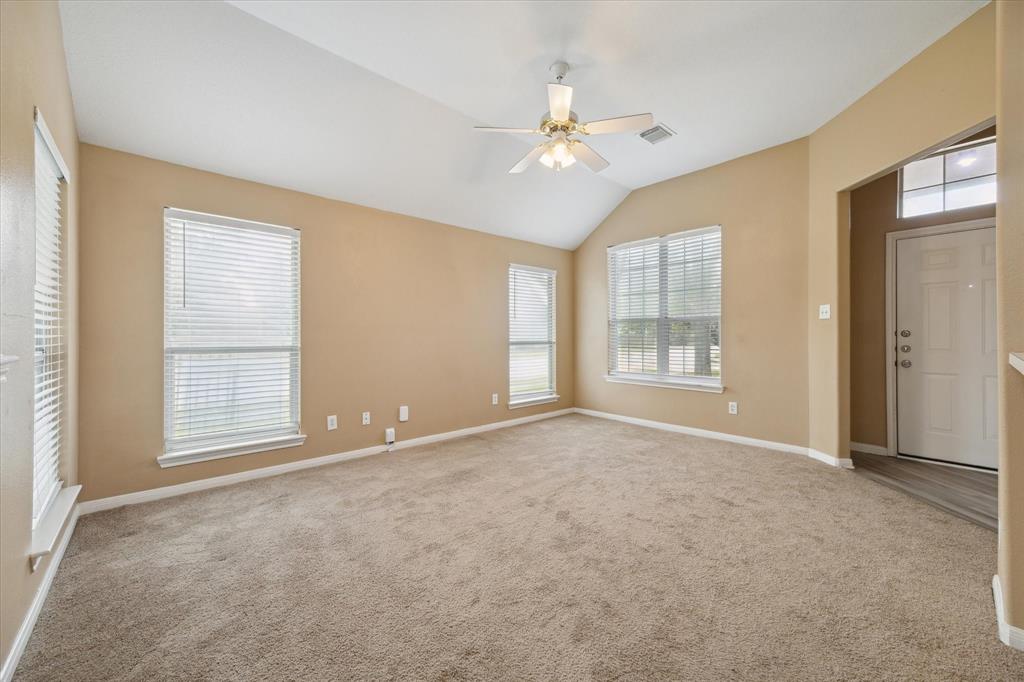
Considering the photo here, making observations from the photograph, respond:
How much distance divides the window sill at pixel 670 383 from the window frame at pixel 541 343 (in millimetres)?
773

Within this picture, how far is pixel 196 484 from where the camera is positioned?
3195 mm

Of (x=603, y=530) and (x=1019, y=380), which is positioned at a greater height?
(x=1019, y=380)

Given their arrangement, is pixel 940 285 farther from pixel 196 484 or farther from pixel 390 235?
pixel 196 484

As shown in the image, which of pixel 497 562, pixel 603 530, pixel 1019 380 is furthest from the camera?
pixel 603 530

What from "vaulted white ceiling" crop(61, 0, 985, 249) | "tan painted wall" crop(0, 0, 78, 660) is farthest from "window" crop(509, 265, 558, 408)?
"tan painted wall" crop(0, 0, 78, 660)

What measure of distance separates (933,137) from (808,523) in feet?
8.69

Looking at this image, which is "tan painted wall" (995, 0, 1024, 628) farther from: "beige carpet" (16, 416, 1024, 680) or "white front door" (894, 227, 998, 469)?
"white front door" (894, 227, 998, 469)

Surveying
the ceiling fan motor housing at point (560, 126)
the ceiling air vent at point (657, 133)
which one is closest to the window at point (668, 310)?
the ceiling air vent at point (657, 133)

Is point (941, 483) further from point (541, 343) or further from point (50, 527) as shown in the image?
point (50, 527)

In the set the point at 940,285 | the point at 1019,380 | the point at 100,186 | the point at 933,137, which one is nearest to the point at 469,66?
the point at 100,186

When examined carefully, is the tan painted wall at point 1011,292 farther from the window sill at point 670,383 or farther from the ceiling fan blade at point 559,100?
the window sill at point 670,383

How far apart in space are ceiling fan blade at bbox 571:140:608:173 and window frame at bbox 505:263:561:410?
93.7 inches

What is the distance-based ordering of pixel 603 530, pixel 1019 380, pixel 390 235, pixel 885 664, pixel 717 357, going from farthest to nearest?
pixel 717 357, pixel 390 235, pixel 603 530, pixel 1019 380, pixel 885 664

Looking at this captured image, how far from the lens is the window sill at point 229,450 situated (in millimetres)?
3088
